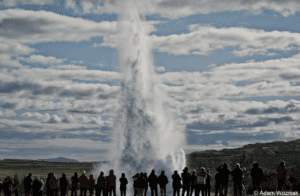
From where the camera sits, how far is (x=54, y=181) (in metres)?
25.3

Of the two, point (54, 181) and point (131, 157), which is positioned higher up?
point (131, 157)

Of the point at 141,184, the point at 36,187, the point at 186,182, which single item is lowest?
the point at 36,187

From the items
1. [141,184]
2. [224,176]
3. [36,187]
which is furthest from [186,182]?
[36,187]

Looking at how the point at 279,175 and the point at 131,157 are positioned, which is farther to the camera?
the point at 131,157

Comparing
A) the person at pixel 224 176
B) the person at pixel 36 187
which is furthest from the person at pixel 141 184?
the person at pixel 36 187

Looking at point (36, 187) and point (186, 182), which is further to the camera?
point (36, 187)

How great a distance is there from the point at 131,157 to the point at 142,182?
87.9 feet

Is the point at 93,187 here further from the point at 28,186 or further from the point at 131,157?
the point at 131,157

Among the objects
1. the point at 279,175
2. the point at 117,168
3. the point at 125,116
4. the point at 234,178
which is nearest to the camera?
the point at 234,178

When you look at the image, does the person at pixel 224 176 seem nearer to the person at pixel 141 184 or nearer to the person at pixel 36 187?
the person at pixel 141 184

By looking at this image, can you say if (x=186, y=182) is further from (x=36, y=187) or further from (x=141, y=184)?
(x=36, y=187)

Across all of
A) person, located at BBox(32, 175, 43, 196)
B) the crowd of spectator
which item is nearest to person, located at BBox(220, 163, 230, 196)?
the crowd of spectator

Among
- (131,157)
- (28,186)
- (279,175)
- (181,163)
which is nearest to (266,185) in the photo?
(181,163)

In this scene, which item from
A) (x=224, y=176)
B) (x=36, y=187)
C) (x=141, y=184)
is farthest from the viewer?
(x=141, y=184)
